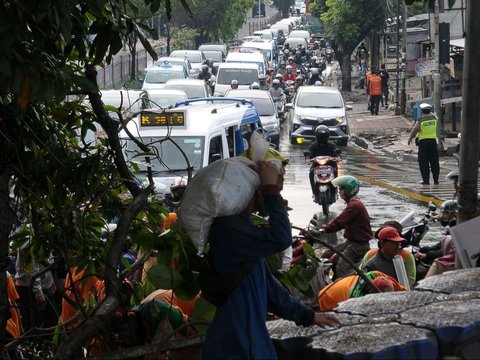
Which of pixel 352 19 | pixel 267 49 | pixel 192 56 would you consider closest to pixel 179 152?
pixel 352 19

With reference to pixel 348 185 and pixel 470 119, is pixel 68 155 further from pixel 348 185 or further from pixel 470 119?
pixel 348 185

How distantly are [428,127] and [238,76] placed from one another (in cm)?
1670

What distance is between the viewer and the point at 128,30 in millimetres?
6195

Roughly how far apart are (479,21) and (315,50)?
58.6 m

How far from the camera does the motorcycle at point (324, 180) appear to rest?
17641mm

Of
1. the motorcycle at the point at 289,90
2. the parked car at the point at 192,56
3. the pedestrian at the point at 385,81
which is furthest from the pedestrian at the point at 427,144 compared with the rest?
the parked car at the point at 192,56

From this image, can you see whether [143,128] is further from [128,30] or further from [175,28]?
[175,28]

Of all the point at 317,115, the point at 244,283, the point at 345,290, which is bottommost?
the point at 317,115

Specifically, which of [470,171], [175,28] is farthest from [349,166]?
[175,28]

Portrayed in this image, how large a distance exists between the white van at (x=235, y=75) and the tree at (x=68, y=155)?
29989mm

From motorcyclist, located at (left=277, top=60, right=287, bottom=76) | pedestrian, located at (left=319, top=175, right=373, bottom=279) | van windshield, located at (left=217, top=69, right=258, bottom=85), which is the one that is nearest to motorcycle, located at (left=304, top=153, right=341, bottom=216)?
pedestrian, located at (left=319, top=175, right=373, bottom=279)

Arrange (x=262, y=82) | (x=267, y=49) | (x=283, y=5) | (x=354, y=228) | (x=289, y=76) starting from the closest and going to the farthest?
(x=354, y=228)
(x=262, y=82)
(x=289, y=76)
(x=267, y=49)
(x=283, y=5)

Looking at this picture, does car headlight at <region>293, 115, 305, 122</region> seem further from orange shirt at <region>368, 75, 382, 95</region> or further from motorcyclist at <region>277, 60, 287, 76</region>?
motorcyclist at <region>277, 60, 287, 76</region>

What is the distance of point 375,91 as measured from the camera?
37188 millimetres
